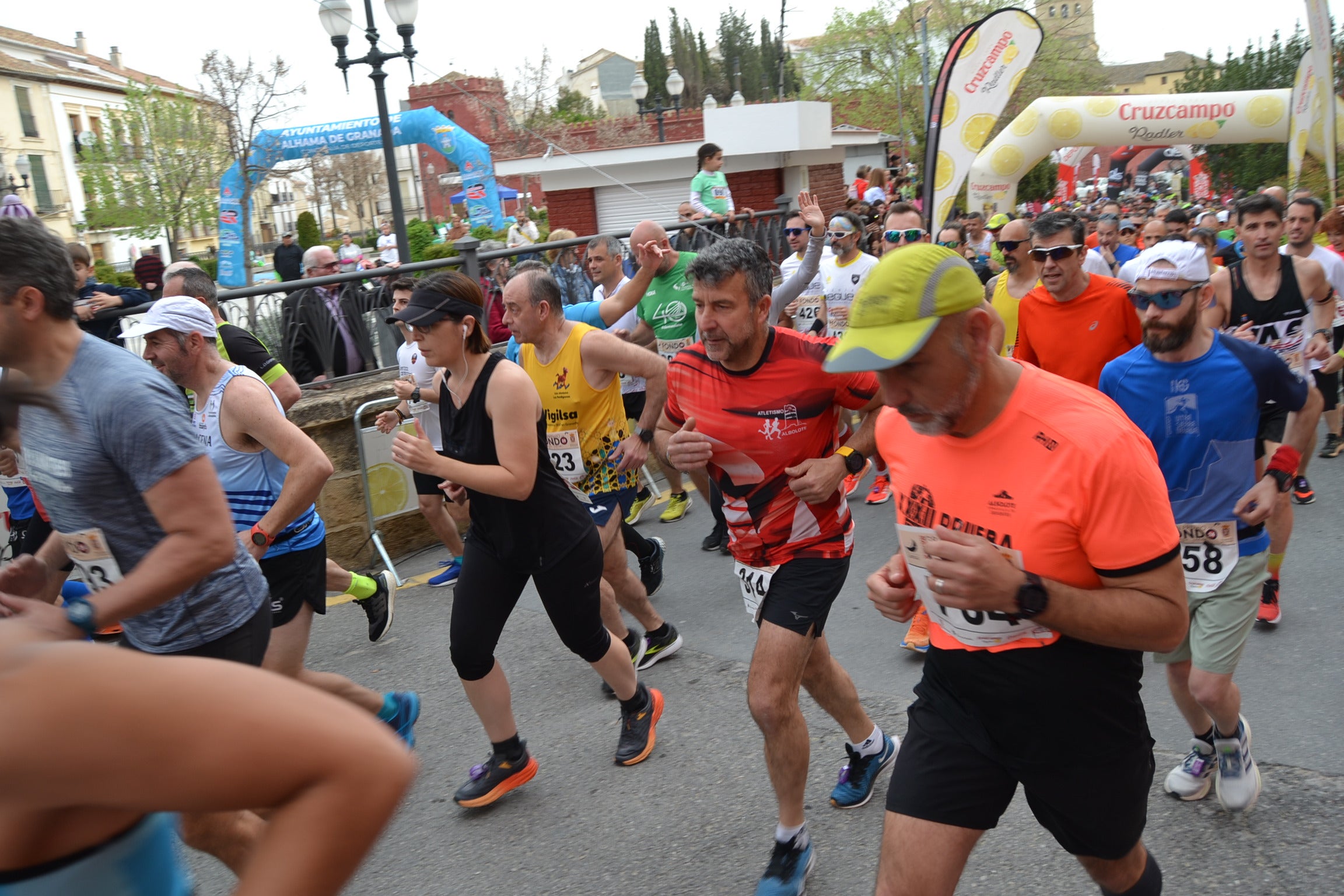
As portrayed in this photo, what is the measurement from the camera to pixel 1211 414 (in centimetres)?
337

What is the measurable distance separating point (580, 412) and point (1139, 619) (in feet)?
11.6

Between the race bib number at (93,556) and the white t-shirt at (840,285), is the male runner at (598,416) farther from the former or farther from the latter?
the white t-shirt at (840,285)

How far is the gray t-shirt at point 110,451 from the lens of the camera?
97.0 inches

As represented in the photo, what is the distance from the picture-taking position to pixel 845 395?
11.5 ft

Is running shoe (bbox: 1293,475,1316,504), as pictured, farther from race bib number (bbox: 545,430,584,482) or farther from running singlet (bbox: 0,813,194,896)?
running singlet (bbox: 0,813,194,896)

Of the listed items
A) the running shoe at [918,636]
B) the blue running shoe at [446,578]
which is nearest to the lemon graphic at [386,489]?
the blue running shoe at [446,578]

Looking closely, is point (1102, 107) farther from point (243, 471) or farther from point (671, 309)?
point (243, 471)

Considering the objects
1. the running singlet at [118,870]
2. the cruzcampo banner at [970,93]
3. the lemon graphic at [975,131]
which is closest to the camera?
the running singlet at [118,870]

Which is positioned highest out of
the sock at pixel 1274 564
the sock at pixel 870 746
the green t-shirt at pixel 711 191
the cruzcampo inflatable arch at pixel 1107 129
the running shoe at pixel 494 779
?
the cruzcampo inflatable arch at pixel 1107 129

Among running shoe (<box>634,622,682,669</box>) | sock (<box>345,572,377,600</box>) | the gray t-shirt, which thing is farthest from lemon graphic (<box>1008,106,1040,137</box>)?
the gray t-shirt

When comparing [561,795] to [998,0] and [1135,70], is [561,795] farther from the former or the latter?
[1135,70]

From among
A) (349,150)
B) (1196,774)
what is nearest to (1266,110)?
(1196,774)

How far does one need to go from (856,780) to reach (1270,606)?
254 cm

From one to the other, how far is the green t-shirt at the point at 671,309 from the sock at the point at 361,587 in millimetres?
2822
